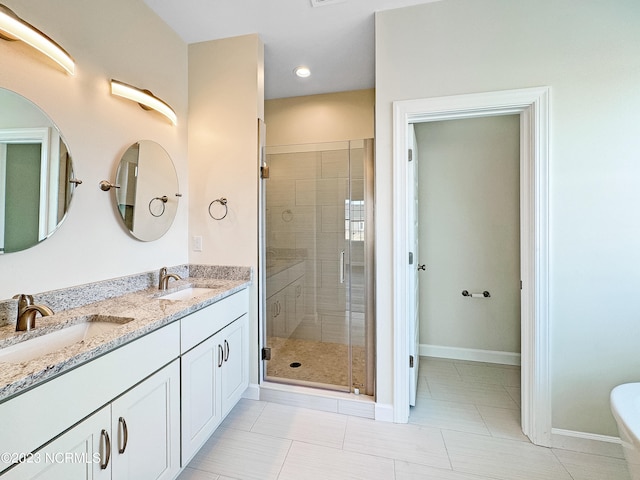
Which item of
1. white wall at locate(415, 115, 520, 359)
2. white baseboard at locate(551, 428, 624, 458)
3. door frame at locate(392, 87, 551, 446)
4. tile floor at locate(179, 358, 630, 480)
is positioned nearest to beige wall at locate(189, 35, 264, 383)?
tile floor at locate(179, 358, 630, 480)

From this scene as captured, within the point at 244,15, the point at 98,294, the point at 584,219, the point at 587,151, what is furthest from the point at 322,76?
the point at 98,294

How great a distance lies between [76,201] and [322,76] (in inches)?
91.9

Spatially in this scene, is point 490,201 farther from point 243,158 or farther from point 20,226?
point 20,226

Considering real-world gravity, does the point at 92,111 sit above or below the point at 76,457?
above

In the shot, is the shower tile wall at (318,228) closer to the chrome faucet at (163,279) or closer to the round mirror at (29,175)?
the chrome faucet at (163,279)

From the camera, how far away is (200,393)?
1491 mm

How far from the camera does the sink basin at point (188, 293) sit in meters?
1.78

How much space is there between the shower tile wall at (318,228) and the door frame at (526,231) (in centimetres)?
41

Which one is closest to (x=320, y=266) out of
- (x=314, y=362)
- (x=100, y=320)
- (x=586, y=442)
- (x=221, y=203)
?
(x=314, y=362)

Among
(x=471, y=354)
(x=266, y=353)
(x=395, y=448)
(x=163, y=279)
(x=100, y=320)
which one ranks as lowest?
(x=395, y=448)

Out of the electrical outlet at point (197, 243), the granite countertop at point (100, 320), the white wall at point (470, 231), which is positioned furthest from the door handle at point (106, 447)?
the white wall at point (470, 231)

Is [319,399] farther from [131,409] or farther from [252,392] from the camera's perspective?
[131,409]

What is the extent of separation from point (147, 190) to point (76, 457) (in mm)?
1477

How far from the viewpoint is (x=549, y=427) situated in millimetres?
1632
